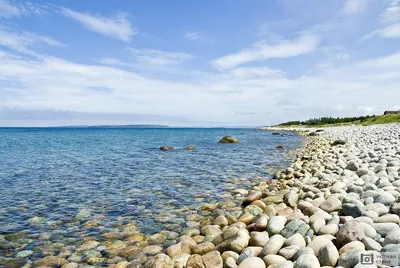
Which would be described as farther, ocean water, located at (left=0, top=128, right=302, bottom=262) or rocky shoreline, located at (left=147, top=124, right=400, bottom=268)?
ocean water, located at (left=0, top=128, right=302, bottom=262)

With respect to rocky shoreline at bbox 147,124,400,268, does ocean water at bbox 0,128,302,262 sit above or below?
below

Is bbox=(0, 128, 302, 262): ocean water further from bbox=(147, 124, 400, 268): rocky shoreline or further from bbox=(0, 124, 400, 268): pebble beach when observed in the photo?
bbox=(147, 124, 400, 268): rocky shoreline

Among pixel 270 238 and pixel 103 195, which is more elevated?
pixel 270 238

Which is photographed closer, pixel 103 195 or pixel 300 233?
pixel 300 233

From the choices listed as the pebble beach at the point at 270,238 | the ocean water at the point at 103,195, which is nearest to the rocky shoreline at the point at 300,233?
the pebble beach at the point at 270,238

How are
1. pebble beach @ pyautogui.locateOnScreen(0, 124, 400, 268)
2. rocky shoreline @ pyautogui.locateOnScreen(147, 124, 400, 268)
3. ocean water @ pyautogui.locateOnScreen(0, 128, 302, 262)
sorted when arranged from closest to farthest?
rocky shoreline @ pyautogui.locateOnScreen(147, 124, 400, 268)
pebble beach @ pyautogui.locateOnScreen(0, 124, 400, 268)
ocean water @ pyautogui.locateOnScreen(0, 128, 302, 262)

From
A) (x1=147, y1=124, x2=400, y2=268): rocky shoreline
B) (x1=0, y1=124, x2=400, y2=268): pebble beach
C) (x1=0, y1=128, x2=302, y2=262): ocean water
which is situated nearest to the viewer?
(x1=147, y1=124, x2=400, y2=268): rocky shoreline

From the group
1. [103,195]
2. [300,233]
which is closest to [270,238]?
[300,233]

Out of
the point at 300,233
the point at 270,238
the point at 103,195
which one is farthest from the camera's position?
the point at 103,195

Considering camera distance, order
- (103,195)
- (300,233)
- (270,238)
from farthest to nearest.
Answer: (103,195) < (300,233) < (270,238)

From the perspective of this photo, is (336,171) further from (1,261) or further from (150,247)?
(1,261)

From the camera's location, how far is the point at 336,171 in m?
10.8

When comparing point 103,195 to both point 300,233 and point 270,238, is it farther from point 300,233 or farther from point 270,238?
point 300,233

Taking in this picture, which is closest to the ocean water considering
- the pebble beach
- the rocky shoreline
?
the pebble beach
